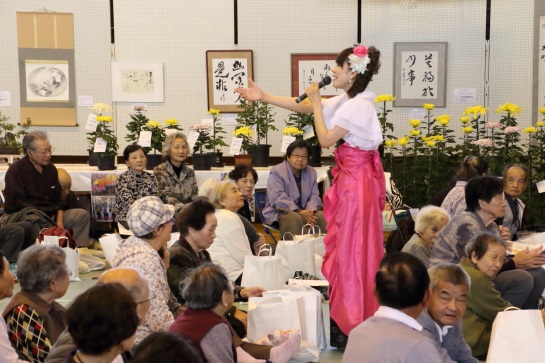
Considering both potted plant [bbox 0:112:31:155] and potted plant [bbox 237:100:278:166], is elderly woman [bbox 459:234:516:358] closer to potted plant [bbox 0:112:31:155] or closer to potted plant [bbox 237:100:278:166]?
potted plant [bbox 237:100:278:166]

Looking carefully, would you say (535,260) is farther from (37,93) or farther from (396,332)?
(37,93)

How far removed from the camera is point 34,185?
6949 millimetres

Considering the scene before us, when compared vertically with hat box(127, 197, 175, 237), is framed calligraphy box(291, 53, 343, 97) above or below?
above

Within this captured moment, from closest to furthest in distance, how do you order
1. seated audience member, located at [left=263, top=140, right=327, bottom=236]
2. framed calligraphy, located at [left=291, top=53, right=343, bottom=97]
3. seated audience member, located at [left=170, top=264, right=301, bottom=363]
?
seated audience member, located at [left=170, top=264, right=301, bottom=363], seated audience member, located at [left=263, top=140, right=327, bottom=236], framed calligraphy, located at [left=291, top=53, right=343, bottom=97]

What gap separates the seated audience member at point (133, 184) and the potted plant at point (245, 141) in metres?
1.14

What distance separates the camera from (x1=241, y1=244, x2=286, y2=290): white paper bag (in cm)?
495

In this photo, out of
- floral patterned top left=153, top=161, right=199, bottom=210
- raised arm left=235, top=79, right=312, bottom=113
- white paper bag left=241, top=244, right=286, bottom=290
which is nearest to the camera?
raised arm left=235, top=79, right=312, bottom=113

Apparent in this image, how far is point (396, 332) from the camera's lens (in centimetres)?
251

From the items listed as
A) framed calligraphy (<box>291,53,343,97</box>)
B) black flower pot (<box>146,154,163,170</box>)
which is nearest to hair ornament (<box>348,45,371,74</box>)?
black flower pot (<box>146,154,163,170</box>)

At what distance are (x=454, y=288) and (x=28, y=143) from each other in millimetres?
4618

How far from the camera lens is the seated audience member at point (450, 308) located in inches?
124

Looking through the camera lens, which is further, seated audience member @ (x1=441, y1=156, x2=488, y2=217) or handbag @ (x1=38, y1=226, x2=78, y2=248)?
handbag @ (x1=38, y1=226, x2=78, y2=248)

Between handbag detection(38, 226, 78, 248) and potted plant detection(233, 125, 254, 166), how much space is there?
2.14 meters

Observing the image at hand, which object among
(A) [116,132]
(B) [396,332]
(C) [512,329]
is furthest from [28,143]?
(B) [396,332]
